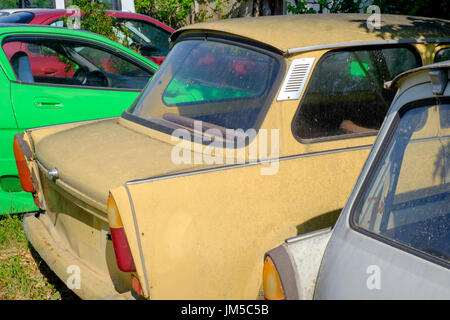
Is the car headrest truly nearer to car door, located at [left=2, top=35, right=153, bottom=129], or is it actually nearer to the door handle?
car door, located at [left=2, top=35, right=153, bottom=129]

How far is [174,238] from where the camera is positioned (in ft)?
8.04

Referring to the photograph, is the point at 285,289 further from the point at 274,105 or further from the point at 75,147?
the point at 75,147

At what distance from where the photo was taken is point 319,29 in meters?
3.30

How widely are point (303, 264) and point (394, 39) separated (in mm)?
1809

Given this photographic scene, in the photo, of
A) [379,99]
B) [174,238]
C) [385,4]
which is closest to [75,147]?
[174,238]

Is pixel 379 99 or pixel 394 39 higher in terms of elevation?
pixel 394 39

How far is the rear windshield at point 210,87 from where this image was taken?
307 centimetres

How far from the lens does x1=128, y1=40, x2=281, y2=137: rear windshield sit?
10.1 ft

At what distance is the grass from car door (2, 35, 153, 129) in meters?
0.91

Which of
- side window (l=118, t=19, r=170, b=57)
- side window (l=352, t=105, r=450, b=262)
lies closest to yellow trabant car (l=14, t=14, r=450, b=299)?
side window (l=352, t=105, r=450, b=262)

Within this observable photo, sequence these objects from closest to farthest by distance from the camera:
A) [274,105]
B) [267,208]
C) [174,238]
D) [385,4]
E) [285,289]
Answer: [285,289], [174,238], [267,208], [274,105], [385,4]

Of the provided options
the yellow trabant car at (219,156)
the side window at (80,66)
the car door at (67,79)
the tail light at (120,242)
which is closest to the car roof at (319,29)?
the yellow trabant car at (219,156)

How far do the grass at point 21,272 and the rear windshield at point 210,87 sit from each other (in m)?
1.39

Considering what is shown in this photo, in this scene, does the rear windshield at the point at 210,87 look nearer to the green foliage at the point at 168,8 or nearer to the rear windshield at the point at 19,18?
the rear windshield at the point at 19,18
